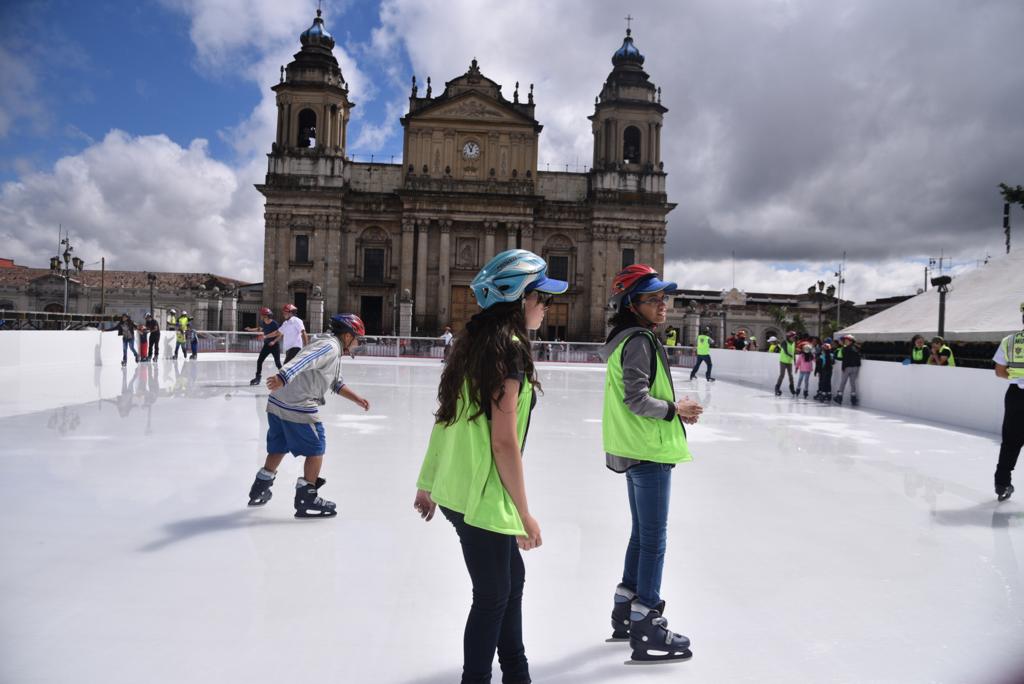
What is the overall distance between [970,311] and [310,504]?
25463 mm

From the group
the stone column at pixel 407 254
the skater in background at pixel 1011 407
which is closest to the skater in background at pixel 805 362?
the skater in background at pixel 1011 407

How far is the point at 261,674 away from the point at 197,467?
4282mm

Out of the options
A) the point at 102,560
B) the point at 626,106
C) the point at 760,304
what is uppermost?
the point at 626,106

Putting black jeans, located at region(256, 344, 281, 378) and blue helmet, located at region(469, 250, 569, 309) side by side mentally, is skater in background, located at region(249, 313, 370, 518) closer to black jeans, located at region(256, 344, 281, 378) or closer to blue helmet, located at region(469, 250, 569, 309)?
blue helmet, located at region(469, 250, 569, 309)

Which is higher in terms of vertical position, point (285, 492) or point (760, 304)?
point (760, 304)

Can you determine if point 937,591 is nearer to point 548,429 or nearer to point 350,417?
point 548,429

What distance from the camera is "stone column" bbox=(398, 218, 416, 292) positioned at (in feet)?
136

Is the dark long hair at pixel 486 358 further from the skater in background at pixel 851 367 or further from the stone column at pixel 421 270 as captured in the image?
the stone column at pixel 421 270

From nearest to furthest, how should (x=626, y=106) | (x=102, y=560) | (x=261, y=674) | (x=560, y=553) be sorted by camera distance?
(x=261, y=674)
(x=102, y=560)
(x=560, y=553)
(x=626, y=106)

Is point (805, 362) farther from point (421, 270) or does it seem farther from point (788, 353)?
point (421, 270)

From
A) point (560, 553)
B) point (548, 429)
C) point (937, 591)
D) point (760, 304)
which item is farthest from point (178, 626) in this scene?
point (760, 304)

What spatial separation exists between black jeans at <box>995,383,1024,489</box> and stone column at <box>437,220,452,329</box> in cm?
3618

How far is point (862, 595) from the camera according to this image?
370 centimetres

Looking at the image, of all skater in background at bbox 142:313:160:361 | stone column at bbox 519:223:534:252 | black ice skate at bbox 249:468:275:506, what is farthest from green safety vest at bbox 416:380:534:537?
stone column at bbox 519:223:534:252
